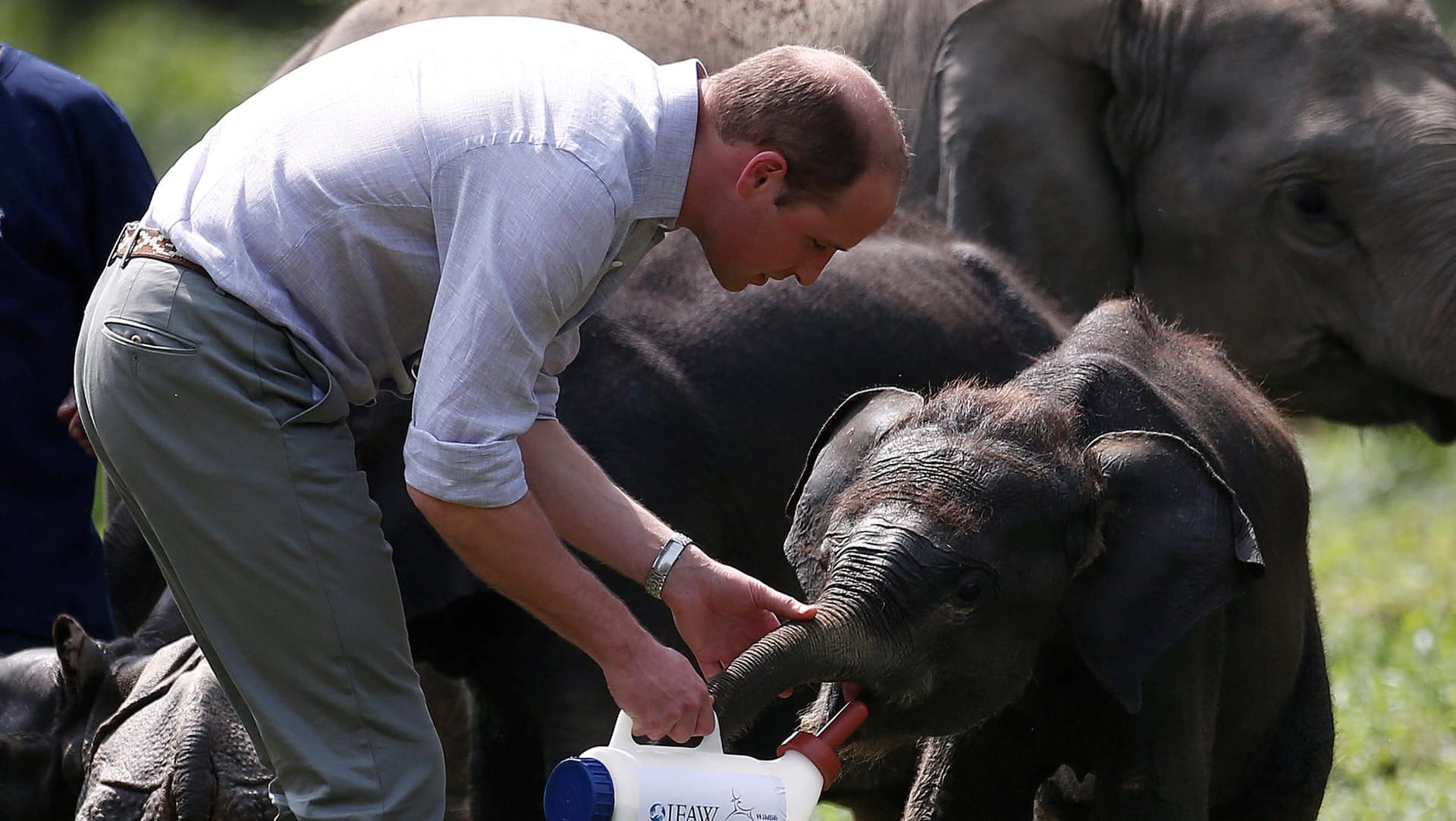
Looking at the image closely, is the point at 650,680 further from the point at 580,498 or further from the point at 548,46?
the point at 548,46

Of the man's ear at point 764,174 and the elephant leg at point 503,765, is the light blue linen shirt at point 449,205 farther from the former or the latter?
the elephant leg at point 503,765

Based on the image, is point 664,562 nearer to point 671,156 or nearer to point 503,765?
point 671,156

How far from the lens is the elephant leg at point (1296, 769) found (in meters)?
5.07

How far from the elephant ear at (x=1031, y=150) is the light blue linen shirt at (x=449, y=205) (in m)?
3.17

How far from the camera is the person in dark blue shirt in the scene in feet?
18.0

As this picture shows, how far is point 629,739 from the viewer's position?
10.6ft

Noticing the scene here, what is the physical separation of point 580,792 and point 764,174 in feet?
3.31

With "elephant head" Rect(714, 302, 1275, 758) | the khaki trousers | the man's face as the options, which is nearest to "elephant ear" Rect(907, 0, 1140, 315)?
"elephant head" Rect(714, 302, 1275, 758)

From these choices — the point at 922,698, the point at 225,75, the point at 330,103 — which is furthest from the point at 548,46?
the point at 225,75

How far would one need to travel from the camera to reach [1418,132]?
6.25 meters

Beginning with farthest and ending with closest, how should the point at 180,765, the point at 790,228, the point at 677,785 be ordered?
the point at 180,765 < the point at 790,228 < the point at 677,785

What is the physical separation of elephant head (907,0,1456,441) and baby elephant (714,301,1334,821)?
1678 millimetres

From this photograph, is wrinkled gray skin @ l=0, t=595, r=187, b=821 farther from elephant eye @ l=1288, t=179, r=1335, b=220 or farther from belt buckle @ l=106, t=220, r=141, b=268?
elephant eye @ l=1288, t=179, r=1335, b=220

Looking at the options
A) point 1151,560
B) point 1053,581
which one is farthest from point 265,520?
point 1151,560
